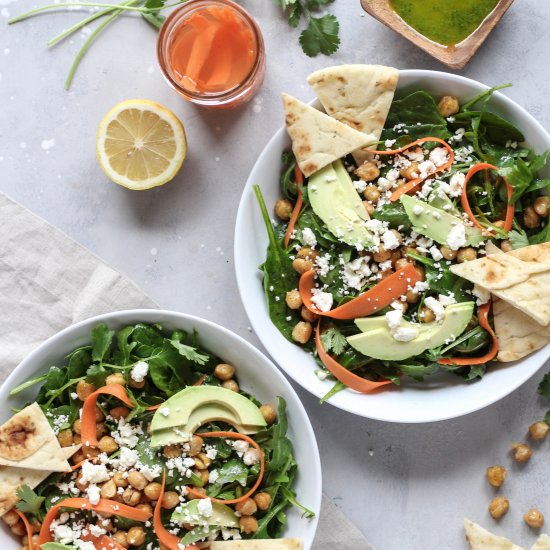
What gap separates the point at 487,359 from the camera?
2893 millimetres

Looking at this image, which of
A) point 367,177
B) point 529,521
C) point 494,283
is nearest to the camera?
point 494,283

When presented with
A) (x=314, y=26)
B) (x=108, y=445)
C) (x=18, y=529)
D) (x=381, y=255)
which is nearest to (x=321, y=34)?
(x=314, y=26)

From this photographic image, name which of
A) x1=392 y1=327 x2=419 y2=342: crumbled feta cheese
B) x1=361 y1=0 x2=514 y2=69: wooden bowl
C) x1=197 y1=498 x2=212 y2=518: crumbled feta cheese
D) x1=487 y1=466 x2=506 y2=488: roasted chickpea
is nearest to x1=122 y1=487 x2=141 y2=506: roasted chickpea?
x1=197 y1=498 x2=212 y2=518: crumbled feta cheese

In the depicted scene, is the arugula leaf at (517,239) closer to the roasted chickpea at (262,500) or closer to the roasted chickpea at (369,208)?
the roasted chickpea at (369,208)

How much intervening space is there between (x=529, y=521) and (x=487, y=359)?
2.81ft

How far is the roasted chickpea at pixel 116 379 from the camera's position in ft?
9.50

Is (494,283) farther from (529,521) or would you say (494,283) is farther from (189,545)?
(189,545)

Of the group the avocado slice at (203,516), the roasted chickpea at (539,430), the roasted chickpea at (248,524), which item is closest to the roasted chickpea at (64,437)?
the avocado slice at (203,516)

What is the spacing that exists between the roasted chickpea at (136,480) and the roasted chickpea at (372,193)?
1408mm

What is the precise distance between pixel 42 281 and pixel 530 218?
212 cm

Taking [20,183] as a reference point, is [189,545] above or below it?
below

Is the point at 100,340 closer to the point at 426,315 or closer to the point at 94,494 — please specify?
the point at 94,494

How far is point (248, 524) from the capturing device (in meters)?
2.88

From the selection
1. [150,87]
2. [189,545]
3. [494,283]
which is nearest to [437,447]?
[494,283]
